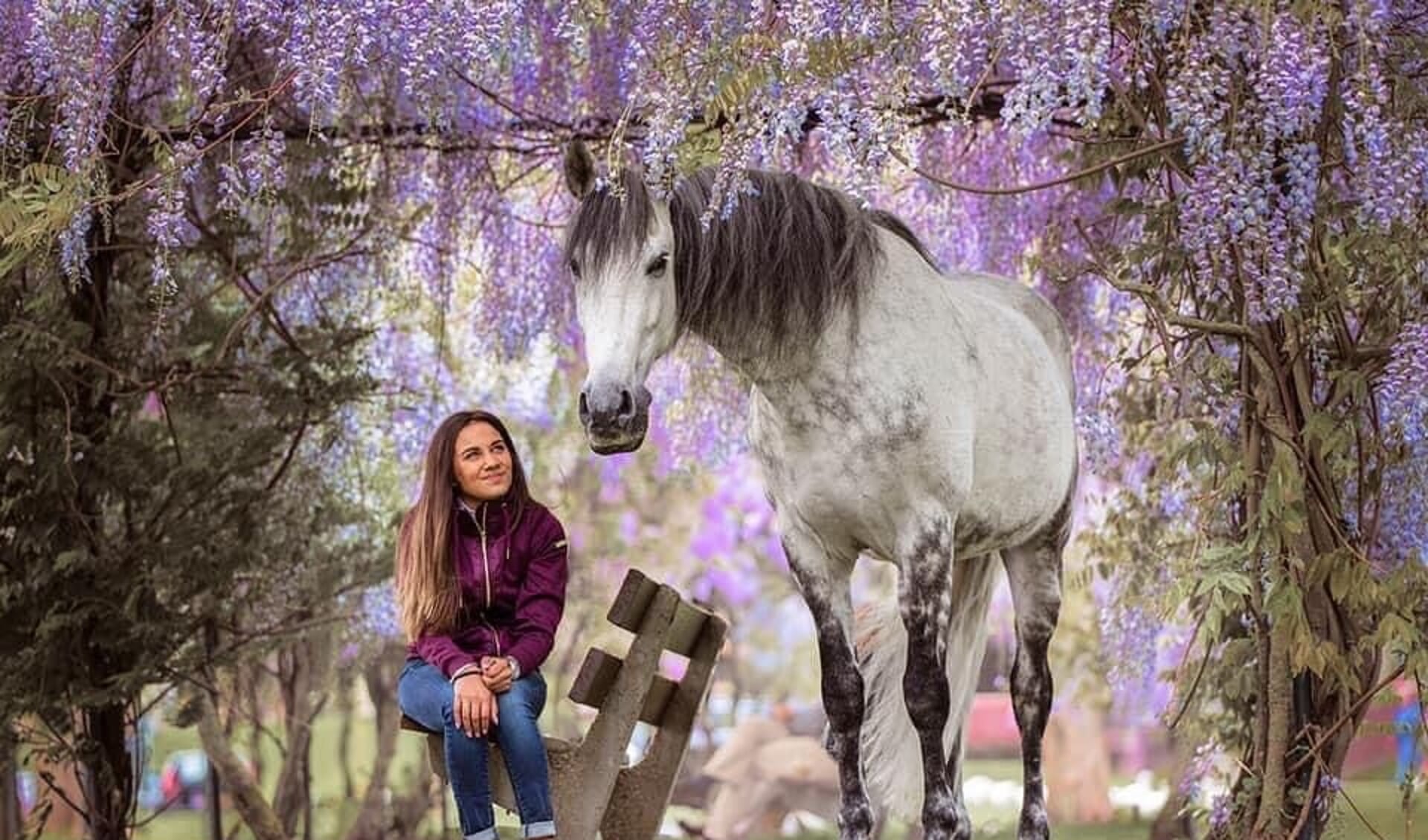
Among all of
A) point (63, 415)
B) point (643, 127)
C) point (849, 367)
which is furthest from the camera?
point (63, 415)

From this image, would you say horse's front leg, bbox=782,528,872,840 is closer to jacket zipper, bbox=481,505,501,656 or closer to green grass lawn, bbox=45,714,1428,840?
jacket zipper, bbox=481,505,501,656

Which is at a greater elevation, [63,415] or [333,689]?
[63,415]

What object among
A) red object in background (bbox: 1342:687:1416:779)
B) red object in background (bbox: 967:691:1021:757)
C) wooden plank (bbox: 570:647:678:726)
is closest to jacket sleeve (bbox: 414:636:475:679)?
wooden plank (bbox: 570:647:678:726)

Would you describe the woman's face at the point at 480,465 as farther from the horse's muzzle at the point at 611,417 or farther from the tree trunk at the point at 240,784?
the tree trunk at the point at 240,784

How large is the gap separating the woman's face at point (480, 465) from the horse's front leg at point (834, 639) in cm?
57

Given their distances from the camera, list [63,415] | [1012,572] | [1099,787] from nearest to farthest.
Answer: [1012,572]
[63,415]
[1099,787]

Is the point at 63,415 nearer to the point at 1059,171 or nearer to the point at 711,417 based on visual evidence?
the point at 711,417

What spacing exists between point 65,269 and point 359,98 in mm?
859

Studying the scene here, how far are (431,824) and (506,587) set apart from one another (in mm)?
6448

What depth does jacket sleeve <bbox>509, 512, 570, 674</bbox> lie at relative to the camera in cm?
367

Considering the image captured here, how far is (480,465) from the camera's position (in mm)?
3773

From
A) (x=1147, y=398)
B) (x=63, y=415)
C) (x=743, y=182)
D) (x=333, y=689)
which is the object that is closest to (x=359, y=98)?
(x=63, y=415)

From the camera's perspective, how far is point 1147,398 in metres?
5.93

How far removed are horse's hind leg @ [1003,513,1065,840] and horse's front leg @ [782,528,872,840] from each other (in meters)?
0.55
